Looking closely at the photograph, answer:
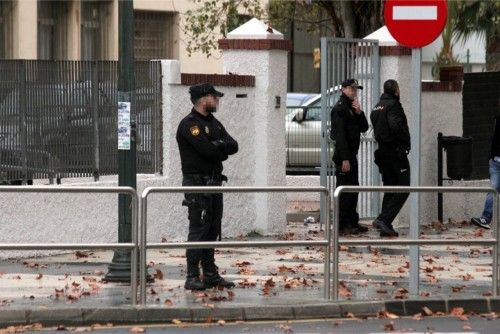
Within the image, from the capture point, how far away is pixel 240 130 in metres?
18.4

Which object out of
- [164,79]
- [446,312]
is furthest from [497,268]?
Answer: [164,79]

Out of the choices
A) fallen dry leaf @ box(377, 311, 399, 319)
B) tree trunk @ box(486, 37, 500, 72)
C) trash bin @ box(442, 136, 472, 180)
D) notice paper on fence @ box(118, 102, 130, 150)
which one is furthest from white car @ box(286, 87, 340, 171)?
fallen dry leaf @ box(377, 311, 399, 319)

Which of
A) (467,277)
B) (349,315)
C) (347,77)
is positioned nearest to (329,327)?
(349,315)

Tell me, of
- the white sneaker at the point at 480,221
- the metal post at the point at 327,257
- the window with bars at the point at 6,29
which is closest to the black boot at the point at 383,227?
the white sneaker at the point at 480,221

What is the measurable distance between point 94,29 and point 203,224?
25.2m

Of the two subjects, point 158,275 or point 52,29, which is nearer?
point 158,275

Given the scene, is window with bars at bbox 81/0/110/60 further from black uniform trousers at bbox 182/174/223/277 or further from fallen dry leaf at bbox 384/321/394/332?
fallen dry leaf at bbox 384/321/394/332

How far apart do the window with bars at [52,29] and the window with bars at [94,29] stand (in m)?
0.54

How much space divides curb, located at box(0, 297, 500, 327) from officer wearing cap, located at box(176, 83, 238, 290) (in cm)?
82

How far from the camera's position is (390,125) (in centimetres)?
1784

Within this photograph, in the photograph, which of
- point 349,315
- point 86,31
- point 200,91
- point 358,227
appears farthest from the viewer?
point 86,31

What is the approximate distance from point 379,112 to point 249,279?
479 cm

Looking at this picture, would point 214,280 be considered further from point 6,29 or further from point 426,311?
point 6,29

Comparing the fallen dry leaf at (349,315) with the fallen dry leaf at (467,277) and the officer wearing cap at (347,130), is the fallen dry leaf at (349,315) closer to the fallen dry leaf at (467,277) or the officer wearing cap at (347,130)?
the fallen dry leaf at (467,277)
